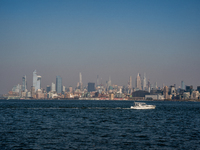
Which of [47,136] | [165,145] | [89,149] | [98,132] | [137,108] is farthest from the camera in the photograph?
[137,108]

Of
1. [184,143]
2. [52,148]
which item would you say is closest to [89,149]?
[52,148]

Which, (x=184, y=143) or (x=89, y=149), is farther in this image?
(x=184, y=143)

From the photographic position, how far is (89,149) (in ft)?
126

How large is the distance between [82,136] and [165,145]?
14.0 metres

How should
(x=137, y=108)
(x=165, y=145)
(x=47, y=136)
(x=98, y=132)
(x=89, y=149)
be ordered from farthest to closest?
(x=137, y=108) < (x=98, y=132) < (x=47, y=136) < (x=165, y=145) < (x=89, y=149)

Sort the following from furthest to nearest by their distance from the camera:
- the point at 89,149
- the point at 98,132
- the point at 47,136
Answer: the point at 98,132 → the point at 47,136 → the point at 89,149

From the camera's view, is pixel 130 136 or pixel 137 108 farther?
pixel 137 108

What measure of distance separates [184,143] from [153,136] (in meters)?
7.00

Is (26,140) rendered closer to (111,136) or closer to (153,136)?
(111,136)

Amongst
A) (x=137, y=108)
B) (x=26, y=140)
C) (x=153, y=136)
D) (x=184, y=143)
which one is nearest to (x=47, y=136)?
(x=26, y=140)

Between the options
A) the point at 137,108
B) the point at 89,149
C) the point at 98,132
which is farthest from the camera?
the point at 137,108

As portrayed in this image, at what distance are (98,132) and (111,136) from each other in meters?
5.26

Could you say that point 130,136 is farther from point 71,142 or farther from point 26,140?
point 26,140

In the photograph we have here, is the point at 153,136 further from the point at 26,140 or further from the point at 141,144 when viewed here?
the point at 26,140
